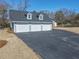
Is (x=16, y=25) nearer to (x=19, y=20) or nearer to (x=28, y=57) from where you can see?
(x=19, y=20)

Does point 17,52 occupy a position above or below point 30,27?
below

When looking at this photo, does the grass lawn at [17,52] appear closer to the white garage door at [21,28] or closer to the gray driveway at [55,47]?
the gray driveway at [55,47]

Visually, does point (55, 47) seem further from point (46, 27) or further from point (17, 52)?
point (46, 27)

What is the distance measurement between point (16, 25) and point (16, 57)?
24885 mm

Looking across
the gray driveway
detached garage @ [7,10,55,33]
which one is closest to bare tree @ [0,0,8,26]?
detached garage @ [7,10,55,33]

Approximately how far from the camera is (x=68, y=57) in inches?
517

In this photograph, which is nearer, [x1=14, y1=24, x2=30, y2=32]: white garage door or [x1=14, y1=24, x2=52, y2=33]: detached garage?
[x1=14, y1=24, x2=30, y2=32]: white garage door

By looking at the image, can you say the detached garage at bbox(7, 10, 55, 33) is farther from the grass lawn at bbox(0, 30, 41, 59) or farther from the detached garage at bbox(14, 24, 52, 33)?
the grass lawn at bbox(0, 30, 41, 59)

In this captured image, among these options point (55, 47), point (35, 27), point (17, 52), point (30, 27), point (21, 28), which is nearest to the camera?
point (17, 52)

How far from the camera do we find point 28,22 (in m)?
39.8

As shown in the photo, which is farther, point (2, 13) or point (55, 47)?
point (2, 13)

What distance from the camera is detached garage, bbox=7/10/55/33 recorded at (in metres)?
38.6

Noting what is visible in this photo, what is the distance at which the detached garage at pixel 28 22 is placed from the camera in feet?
127

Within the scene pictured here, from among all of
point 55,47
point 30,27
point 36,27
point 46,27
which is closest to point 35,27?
point 36,27
